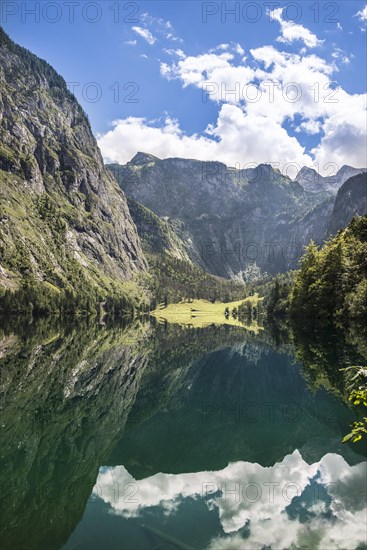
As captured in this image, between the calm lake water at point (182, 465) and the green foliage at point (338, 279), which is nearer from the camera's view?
the calm lake water at point (182, 465)

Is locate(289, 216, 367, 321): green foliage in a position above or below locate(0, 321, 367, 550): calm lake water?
above

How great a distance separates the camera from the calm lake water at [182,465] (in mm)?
12211

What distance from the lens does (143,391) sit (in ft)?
120

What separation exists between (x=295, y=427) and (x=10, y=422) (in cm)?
1727

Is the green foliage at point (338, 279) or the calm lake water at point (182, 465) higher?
the green foliage at point (338, 279)

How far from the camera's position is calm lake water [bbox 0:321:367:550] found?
12211 millimetres

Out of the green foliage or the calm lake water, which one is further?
the green foliage

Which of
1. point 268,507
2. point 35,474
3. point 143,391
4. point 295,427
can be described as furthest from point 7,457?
point 143,391

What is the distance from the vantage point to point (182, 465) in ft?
62.3

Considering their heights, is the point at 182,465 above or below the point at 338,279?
below

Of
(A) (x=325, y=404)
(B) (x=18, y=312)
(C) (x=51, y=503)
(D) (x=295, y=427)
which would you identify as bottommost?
(C) (x=51, y=503)

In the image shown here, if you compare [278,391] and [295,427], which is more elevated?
[278,391]

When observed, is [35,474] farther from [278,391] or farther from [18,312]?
[18,312]

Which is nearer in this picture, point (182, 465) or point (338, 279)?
point (182, 465)
